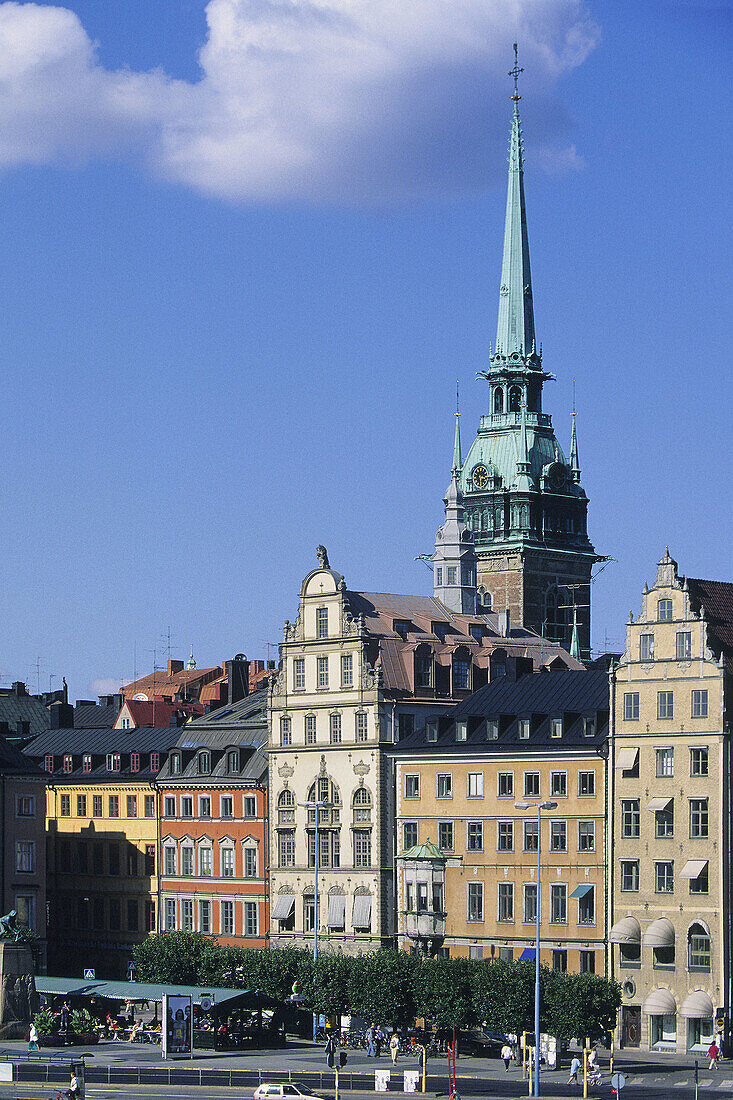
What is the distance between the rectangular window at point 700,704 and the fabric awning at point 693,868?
793cm

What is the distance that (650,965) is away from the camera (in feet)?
405

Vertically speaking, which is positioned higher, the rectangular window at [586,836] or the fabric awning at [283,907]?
the rectangular window at [586,836]

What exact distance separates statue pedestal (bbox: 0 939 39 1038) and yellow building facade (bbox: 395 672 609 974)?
2387cm

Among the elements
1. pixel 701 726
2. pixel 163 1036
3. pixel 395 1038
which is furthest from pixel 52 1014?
pixel 701 726

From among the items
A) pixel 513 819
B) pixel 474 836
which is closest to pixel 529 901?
pixel 513 819

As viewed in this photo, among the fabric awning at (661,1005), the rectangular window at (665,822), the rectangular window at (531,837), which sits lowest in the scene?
the fabric awning at (661,1005)

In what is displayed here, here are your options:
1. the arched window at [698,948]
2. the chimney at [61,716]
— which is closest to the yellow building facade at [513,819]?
the arched window at [698,948]

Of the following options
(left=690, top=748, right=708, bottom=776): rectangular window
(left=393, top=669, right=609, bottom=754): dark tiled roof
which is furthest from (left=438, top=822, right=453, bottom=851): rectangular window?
(left=690, top=748, right=708, bottom=776): rectangular window

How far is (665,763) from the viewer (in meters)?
125

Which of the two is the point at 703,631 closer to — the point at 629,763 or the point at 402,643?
the point at 629,763

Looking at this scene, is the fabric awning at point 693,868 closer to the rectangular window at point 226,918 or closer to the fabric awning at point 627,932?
the fabric awning at point 627,932

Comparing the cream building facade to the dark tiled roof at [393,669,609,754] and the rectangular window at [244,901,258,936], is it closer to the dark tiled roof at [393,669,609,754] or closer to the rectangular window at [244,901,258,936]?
the dark tiled roof at [393,669,609,754]

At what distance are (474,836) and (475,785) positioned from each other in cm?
309

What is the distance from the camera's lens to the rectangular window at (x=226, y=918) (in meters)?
152
